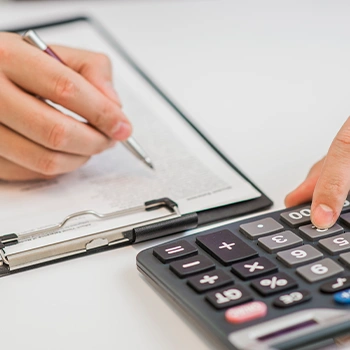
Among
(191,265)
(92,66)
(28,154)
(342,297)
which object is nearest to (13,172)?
(28,154)

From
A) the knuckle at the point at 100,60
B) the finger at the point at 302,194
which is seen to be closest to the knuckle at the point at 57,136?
the knuckle at the point at 100,60

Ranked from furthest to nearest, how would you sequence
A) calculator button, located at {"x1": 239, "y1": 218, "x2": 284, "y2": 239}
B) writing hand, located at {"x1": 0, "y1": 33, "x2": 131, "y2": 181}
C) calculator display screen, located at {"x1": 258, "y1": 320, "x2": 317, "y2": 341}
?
writing hand, located at {"x1": 0, "y1": 33, "x2": 131, "y2": 181}
calculator button, located at {"x1": 239, "y1": 218, "x2": 284, "y2": 239}
calculator display screen, located at {"x1": 258, "y1": 320, "x2": 317, "y2": 341}

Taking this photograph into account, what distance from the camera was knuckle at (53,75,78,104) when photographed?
598 millimetres

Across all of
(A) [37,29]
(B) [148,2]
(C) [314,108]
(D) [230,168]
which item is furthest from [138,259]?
(B) [148,2]

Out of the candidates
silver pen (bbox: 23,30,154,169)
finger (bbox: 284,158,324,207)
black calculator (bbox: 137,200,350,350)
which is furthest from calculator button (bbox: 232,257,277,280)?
silver pen (bbox: 23,30,154,169)

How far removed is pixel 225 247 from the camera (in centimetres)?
48

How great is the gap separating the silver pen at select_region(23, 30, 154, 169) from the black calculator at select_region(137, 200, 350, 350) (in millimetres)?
162

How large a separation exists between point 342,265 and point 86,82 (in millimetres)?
295

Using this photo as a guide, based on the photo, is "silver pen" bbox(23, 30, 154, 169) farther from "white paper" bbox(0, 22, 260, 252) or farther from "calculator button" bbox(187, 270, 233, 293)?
A: "calculator button" bbox(187, 270, 233, 293)

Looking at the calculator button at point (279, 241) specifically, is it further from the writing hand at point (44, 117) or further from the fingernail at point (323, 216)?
the writing hand at point (44, 117)

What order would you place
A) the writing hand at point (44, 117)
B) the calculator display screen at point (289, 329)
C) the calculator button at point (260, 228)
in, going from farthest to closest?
1. the writing hand at point (44, 117)
2. the calculator button at point (260, 228)
3. the calculator display screen at point (289, 329)

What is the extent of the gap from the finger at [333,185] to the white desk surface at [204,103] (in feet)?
0.28

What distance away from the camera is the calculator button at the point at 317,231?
486 millimetres

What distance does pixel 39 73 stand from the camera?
600 mm
